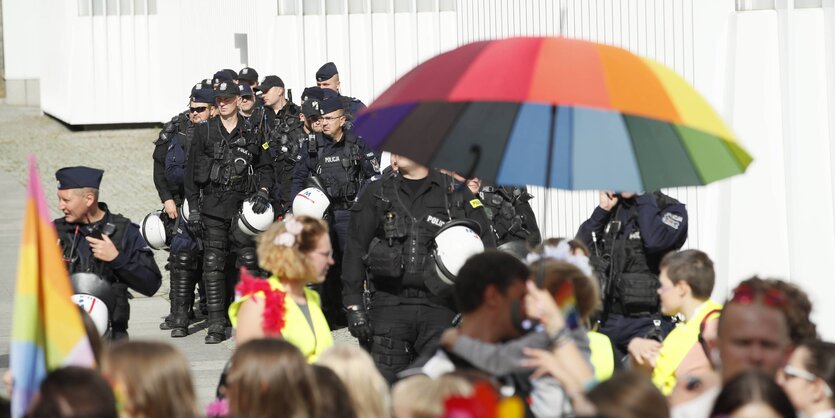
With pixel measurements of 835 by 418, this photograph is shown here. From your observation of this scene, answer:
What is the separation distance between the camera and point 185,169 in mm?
11406

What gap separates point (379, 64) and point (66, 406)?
1260 centimetres

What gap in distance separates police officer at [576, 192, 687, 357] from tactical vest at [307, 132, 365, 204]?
3.35 m

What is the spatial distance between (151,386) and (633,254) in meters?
3.93

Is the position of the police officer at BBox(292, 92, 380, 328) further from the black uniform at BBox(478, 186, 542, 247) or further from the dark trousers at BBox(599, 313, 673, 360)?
the dark trousers at BBox(599, 313, 673, 360)

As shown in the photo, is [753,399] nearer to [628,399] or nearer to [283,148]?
[628,399]

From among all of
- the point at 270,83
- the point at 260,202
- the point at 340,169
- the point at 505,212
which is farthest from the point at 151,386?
the point at 270,83

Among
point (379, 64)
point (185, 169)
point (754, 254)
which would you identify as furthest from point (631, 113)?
point (379, 64)

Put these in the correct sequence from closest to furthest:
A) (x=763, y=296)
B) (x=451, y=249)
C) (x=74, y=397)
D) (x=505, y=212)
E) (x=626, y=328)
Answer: (x=74, y=397), (x=763, y=296), (x=451, y=249), (x=626, y=328), (x=505, y=212)

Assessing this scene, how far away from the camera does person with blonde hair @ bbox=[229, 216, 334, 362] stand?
614 cm

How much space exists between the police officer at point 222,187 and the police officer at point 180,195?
260 mm

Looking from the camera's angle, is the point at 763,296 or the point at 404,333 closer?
the point at 763,296

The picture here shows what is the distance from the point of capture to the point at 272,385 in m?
4.37

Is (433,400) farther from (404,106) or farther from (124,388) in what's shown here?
(404,106)

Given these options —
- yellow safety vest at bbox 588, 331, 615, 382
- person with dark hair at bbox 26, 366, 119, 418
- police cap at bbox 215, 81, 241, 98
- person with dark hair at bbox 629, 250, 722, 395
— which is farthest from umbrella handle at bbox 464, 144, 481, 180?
police cap at bbox 215, 81, 241, 98
